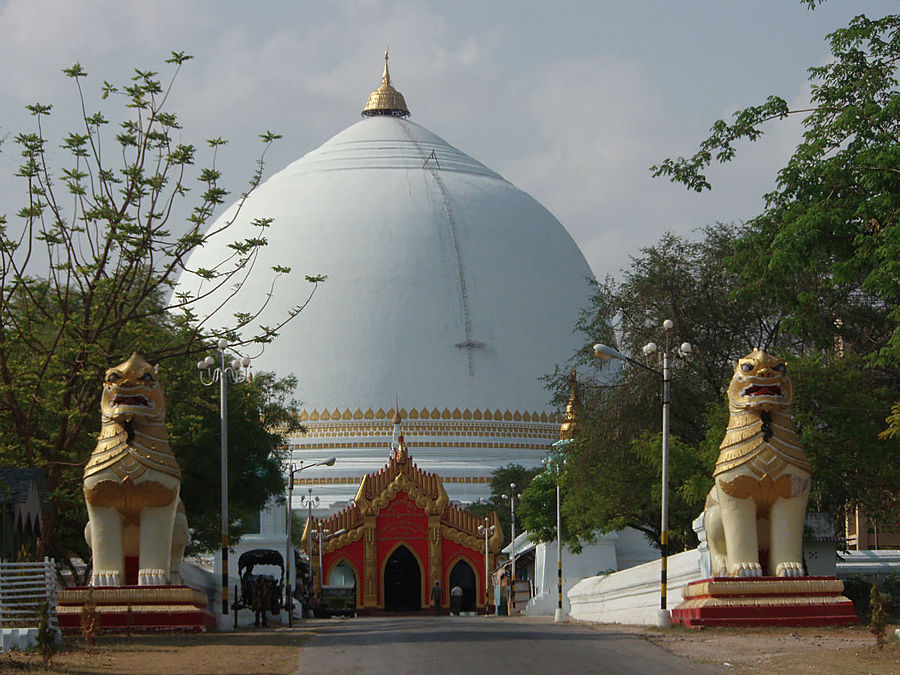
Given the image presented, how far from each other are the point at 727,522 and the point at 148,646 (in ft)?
26.3

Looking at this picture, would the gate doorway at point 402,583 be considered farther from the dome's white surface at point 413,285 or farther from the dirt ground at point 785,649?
the dirt ground at point 785,649

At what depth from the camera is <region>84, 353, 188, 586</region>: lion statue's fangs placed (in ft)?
66.9

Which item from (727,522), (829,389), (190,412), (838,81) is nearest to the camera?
(727,522)

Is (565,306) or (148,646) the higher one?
(565,306)

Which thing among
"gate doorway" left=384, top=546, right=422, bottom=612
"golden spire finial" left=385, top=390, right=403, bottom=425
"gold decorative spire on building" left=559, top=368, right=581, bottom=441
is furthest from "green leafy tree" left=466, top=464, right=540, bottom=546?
"gold decorative spire on building" left=559, top=368, right=581, bottom=441

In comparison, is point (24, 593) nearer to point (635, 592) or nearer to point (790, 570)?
point (790, 570)

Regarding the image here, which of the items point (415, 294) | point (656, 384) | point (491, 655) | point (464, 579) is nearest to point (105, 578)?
point (491, 655)

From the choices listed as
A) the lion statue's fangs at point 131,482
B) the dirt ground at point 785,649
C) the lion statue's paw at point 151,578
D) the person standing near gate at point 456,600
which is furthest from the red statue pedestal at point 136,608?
the person standing near gate at point 456,600

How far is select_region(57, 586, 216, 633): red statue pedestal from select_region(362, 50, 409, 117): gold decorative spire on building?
43171 millimetres

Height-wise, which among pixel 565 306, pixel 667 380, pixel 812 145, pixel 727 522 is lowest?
pixel 727 522

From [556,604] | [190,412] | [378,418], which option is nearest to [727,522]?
[190,412]

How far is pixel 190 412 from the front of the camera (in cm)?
2914

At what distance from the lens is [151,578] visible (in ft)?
67.2

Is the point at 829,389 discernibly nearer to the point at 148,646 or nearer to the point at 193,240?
the point at 193,240
